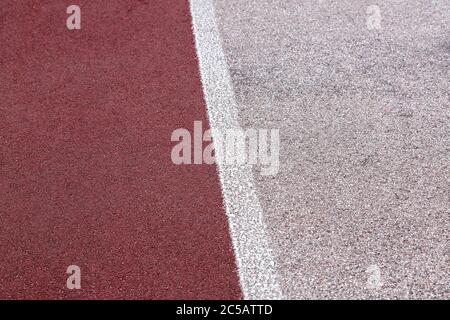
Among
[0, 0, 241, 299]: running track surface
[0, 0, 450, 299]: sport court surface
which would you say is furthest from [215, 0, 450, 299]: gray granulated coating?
[0, 0, 241, 299]: running track surface

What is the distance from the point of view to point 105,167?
4285 millimetres

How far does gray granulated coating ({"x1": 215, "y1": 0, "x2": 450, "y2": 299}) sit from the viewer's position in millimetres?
3584

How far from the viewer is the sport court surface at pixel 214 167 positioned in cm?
356

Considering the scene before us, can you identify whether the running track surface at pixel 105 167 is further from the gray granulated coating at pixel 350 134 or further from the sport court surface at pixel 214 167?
the gray granulated coating at pixel 350 134

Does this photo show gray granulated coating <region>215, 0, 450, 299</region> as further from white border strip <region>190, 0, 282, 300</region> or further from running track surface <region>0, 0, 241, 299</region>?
running track surface <region>0, 0, 241, 299</region>

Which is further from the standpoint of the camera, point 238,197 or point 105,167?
point 105,167

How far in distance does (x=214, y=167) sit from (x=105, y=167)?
733 millimetres

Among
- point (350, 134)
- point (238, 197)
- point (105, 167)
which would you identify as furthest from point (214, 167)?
point (350, 134)

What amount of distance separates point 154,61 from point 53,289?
2.57m

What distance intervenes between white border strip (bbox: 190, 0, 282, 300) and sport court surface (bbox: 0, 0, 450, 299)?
3 centimetres

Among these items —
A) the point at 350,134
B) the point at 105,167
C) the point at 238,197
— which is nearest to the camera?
the point at 238,197

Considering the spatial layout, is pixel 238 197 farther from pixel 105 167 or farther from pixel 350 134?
pixel 350 134

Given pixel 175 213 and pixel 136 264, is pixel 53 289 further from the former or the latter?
pixel 175 213
